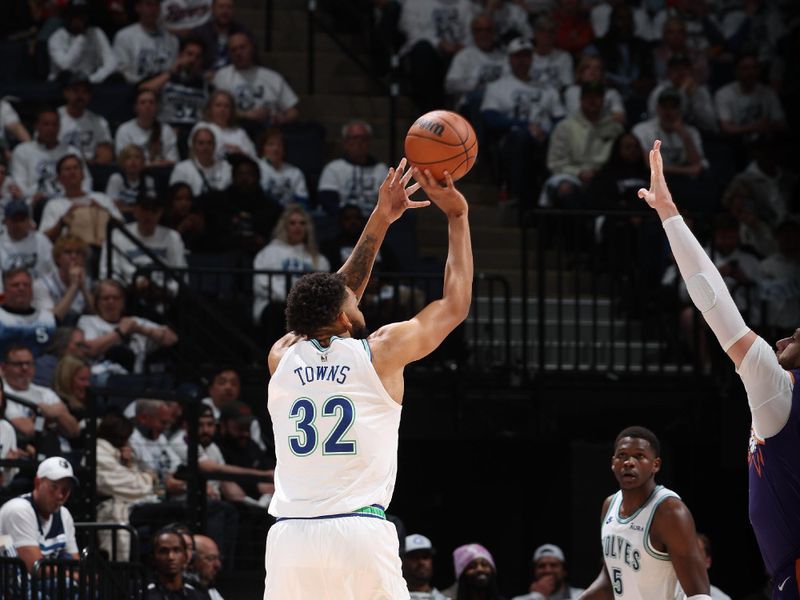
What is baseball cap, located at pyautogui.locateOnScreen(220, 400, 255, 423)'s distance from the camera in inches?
447

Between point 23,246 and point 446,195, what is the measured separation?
7.29 m

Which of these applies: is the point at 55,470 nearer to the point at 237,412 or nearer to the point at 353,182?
the point at 237,412

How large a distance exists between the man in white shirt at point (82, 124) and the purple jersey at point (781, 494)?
31.4ft

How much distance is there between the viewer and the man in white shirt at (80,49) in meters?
14.7

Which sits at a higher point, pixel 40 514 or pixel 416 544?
pixel 40 514

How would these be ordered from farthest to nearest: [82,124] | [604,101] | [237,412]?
[604,101]
[82,124]
[237,412]

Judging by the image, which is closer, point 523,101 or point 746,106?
point 523,101

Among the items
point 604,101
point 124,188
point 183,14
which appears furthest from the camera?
point 604,101

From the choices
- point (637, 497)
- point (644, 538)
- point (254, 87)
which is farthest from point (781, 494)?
point (254, 87)

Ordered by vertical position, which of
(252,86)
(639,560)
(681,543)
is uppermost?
(252,86)

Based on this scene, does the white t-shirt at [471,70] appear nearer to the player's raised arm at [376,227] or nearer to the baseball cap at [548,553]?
the baseball cap at [548,553]

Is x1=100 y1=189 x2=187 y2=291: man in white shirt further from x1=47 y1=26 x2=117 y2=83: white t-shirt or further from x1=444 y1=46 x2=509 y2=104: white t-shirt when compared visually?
x1=444 y1=46 x2=509 y2=104: white t-shirt

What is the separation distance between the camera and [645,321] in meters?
13.4

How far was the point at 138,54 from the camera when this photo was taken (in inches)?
590
